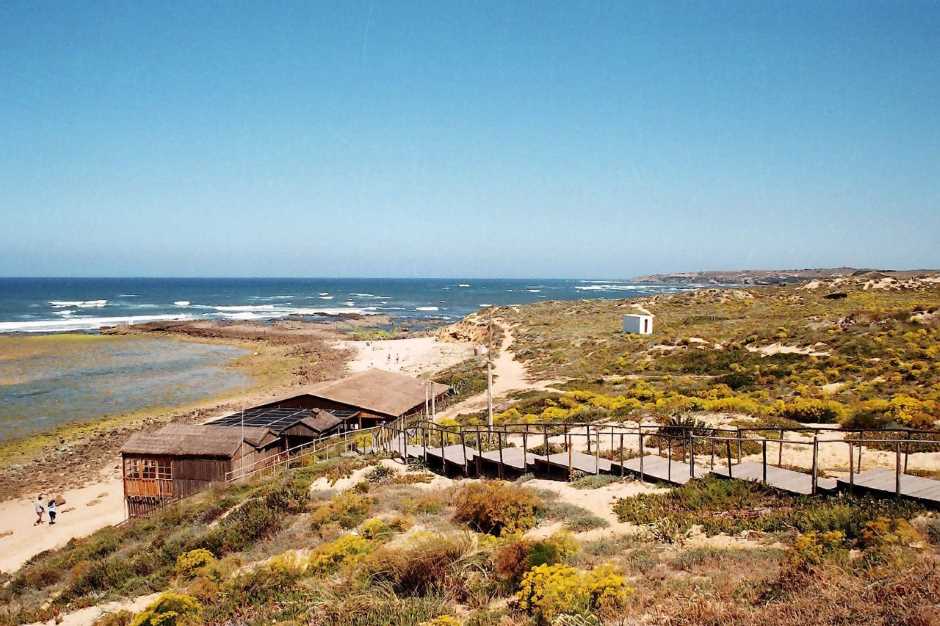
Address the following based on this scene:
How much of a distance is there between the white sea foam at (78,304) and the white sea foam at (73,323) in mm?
30181

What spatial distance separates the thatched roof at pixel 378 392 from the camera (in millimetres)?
29109

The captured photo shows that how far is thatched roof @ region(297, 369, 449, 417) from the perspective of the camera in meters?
29.1

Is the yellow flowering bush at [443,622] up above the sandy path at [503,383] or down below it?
above

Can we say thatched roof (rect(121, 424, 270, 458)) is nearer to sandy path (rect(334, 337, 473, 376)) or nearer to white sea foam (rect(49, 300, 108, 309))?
sandy path (rect(334, 337, 473, 376))

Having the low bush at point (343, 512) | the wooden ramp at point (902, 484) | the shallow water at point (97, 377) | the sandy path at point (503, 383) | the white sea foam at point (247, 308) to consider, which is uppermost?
the wooden ramp at point (902, 484)

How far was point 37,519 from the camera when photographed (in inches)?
879

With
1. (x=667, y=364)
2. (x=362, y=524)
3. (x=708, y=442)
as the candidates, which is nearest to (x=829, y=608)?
(x=362, y=524)

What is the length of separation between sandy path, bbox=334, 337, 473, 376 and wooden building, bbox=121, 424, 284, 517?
2867 centimetres

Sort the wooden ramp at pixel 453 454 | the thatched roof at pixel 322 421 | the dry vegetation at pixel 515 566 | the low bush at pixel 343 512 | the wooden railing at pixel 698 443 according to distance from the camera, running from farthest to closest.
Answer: the thatched roof at pixel 322 421 < the wooden ramp at pixel 453 454 < the low bush at pixel 343 512 < the wooden railing at pixel 698 443 < the dry vegetation at pixel 515 566

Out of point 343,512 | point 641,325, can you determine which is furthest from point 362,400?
point 641,325

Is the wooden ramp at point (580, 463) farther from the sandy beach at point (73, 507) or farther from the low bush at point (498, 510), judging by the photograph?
the sandy beach at point (73, 507)

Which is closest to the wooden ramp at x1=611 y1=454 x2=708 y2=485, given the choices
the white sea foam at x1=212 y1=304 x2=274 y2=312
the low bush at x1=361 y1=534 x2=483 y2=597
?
the low bush at x1=361 y1=534 x2=483 y2=597

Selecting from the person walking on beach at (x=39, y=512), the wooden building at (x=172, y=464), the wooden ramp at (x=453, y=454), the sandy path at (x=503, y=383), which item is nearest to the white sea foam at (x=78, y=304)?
the sandy path at (x=503, y=383)

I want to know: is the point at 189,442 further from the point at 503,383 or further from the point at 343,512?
the point at 503,383
